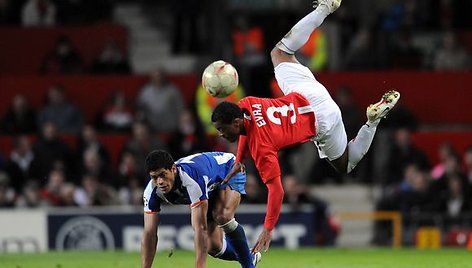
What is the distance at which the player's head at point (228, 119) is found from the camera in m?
13.4

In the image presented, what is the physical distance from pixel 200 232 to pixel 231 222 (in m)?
1.06

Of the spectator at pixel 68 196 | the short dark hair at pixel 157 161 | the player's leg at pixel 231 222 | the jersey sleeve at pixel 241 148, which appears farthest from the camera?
the spectator at pixel 68 196

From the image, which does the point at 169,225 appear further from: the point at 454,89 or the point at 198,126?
the point at 454,89

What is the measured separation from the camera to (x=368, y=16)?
2833 centimetres

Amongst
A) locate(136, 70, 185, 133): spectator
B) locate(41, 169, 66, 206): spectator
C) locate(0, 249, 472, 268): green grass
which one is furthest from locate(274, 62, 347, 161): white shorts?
locate(136, 70, 185, 133): spectator

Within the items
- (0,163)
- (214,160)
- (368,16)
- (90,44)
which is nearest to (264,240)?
(214,160)

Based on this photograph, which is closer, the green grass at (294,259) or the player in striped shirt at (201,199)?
the player in striped shirt at (201,199)

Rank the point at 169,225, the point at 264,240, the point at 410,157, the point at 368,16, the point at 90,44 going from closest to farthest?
1. the point at 264,240
2. the point at 169,225
3. the point at 410,157
4. the point at 90,44
5. the point at 368,16

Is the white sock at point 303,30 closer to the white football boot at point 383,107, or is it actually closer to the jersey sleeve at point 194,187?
the white football boot at point 383,107

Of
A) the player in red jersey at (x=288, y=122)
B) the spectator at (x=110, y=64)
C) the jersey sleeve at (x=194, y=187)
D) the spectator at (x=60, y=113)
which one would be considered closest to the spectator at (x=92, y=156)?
the spectator at (x=60, y=113)

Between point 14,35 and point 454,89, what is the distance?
24.8 ft

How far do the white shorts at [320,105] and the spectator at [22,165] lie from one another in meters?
8.93

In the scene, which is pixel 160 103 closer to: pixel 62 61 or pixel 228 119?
pixel 62 61

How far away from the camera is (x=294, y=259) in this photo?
18516mm
